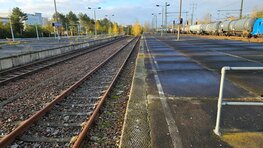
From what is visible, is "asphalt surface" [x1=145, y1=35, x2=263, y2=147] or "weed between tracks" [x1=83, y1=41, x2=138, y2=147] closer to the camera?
"asphalt surface" [x1=145, y1=35, x2=263, y2=147]

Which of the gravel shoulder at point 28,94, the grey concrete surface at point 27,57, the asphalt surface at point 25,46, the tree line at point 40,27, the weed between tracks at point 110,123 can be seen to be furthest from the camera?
the tree line at point 40,27

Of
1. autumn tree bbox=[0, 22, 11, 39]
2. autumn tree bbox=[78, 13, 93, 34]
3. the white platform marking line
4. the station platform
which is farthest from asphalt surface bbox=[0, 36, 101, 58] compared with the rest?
autumn tree bbox=[78, 13, 93, 34]

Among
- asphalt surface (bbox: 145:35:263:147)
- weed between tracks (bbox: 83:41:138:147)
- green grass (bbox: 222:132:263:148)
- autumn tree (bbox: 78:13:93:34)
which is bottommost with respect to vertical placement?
weed between tracks (bbox: 83:41:138:147)

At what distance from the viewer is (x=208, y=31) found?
5575cm

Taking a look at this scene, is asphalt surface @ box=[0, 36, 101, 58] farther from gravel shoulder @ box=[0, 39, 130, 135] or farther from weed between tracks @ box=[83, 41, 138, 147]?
weed between tracks @ box=[83, 41, 138, 147]

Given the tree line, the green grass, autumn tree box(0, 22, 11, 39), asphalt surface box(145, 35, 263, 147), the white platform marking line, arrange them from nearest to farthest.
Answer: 1. the green grass
2. the white platform marking line
3. asphalt surface box(145, 35, 263, 147)
4. autumn tree box(0, 22, 11, 39)
5. the tree line

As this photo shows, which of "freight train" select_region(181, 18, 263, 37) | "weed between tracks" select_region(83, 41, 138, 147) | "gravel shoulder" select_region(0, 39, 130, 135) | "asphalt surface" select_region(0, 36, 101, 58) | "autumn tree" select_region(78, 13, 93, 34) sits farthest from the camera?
"autumn tree" select_region(78, 13, 93, 34)

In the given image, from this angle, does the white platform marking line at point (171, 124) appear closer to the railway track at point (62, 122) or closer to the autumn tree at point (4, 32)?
the railway track at point (62, 122)

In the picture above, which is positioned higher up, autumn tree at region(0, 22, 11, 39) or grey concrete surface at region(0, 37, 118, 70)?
autumn tree at region(0, 22, 11, 39)

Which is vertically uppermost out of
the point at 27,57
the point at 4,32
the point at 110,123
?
the point at 4,32

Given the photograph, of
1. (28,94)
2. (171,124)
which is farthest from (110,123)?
(28,94)

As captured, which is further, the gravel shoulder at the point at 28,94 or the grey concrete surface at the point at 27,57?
the grey concrete surface at the point at 27,57

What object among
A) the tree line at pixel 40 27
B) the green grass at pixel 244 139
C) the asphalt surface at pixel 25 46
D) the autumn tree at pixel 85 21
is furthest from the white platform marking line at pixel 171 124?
the autumn tree at pixel 85 21

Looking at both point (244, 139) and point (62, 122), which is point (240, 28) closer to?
point (244, 139)
